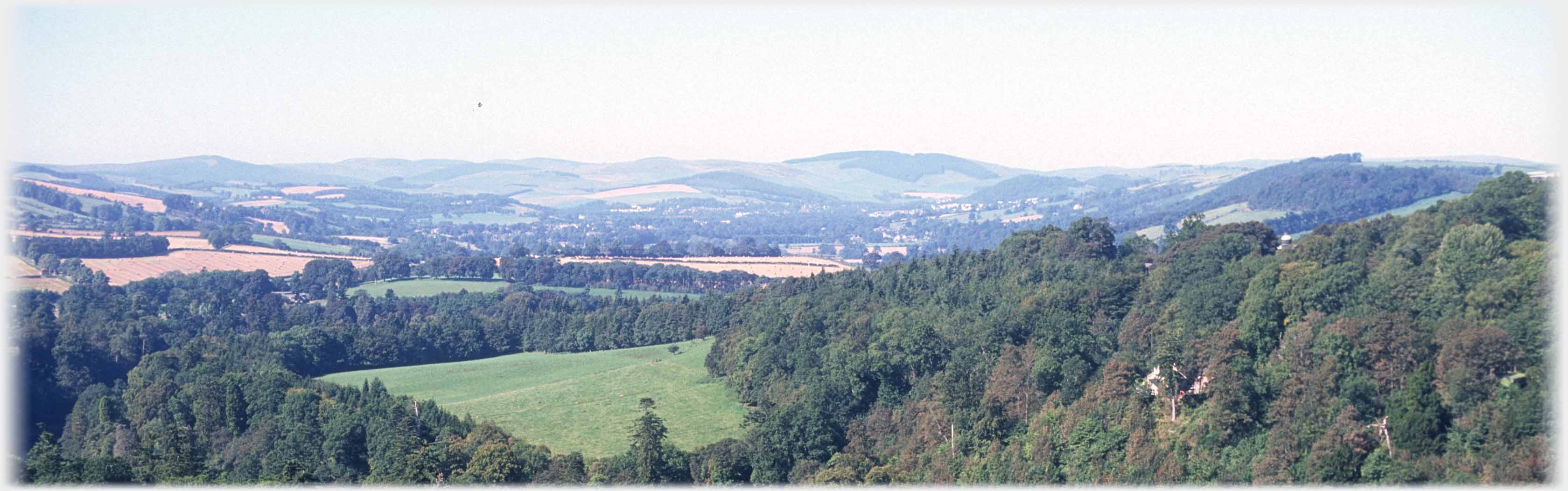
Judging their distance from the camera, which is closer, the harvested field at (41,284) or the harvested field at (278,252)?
the harvested field at (41,284)

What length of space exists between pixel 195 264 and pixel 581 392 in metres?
76.8

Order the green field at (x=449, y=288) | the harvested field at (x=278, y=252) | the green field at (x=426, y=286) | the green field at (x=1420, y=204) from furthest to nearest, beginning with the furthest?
the harvested field at (x=278, y=252)
the green field at (x=1420, y=204)
the green field at (x=426, y=286)
the green field at (x=449, y=288)

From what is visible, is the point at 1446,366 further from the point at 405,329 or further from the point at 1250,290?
the point at 405,329

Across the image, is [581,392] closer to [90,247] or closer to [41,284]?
[41,284]

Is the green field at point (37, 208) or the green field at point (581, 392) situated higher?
the green field at point (37, 208)

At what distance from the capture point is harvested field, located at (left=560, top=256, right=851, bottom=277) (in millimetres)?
122375

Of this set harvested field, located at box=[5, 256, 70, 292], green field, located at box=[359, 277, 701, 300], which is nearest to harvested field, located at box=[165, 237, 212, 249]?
harvested field, located at box=[5, 256, 70, 292]

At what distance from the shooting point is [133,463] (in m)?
42.9

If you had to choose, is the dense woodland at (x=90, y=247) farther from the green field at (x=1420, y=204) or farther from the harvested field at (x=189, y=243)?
the green field at (x=1420, y=204)

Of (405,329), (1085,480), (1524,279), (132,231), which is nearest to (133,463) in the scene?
(1085,480)

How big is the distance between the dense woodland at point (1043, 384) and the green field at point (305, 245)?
78.7m

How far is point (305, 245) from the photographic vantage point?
531 feet

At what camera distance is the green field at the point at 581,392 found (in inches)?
2080

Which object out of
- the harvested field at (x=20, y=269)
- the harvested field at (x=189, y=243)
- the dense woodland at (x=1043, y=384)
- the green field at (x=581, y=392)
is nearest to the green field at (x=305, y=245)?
the harvested field at (x=189, y=243)
